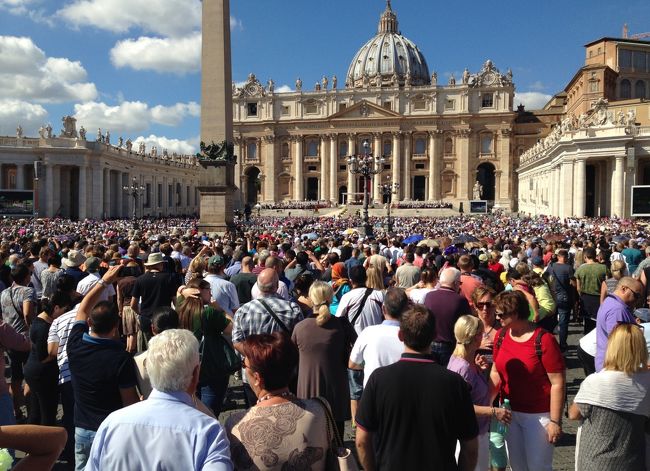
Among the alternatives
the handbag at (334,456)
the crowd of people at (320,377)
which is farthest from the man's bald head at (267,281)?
the handbag at (334,456)

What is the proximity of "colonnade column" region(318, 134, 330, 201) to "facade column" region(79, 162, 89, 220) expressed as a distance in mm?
41986

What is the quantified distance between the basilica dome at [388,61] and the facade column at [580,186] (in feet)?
233

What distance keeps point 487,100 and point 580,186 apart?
4864cm

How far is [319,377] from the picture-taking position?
16.0 ft

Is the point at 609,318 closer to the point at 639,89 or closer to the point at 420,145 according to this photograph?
the point at 639,89

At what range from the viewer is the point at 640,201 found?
34500 millimetres

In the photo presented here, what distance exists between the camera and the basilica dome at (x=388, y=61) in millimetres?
112875

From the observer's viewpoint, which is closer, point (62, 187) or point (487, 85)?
point (62, 187)

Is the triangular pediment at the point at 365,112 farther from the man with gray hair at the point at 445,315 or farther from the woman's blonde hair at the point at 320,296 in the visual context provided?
the woman's blonde hair at the point at 320,296

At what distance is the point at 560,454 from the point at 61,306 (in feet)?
17.1

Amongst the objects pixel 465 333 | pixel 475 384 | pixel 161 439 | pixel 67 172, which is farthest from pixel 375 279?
pixel 67 172

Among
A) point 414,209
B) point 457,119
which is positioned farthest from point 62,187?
point 457,119

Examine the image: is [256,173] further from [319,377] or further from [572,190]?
[319,377]

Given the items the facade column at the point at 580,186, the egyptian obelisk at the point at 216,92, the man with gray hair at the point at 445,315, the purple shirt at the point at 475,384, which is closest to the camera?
the purple shirt at the point at 475,384
